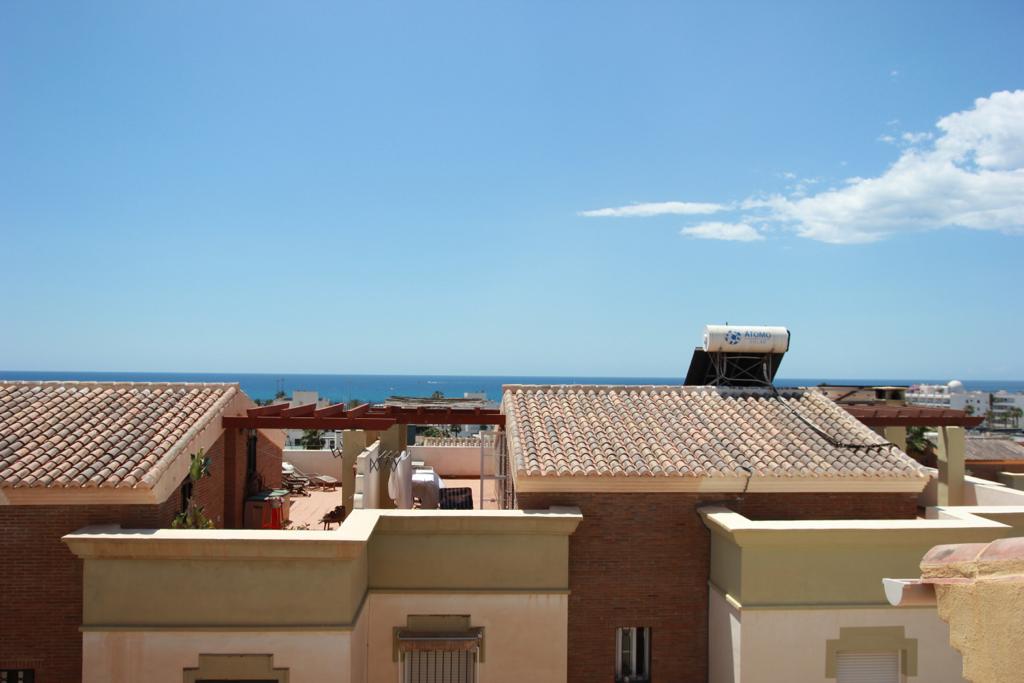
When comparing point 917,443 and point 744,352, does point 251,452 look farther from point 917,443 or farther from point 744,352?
point 917,443

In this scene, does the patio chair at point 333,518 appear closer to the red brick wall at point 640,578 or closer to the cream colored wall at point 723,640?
the red brick wall at point 640,578

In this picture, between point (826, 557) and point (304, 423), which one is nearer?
point (826, 557)

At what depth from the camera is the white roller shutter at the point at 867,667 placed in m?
11.7

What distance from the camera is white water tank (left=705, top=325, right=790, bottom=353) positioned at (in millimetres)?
18172

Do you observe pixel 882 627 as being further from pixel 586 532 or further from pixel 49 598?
pixel 49 598

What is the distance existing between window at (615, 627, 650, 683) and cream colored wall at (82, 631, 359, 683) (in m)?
5.58

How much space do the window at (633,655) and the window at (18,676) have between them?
441 inches

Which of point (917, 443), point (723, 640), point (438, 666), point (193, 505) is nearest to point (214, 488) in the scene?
point (193, 505)

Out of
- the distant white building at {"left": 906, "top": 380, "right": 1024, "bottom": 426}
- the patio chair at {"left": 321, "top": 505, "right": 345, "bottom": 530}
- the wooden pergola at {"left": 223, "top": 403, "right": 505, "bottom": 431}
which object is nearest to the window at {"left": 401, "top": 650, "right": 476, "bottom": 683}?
the patio chair at {"left": 321, "top": 505, "right": 345, "bottom": 530}

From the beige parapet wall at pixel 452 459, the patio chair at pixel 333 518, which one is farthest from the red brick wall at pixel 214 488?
the beige parapet wall at pixel 452 459

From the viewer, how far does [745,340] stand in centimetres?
1816

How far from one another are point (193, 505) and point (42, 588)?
2799mm

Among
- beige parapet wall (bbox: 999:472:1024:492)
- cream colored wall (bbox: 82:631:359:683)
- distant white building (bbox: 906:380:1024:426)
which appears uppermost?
beige parapet wall (bbox: 999:472:1024:492)

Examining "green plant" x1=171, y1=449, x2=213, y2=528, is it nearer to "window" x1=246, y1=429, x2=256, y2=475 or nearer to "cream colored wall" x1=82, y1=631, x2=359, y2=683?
"cream colored wall" x1=82, y1=631, x2=359, y2=683
